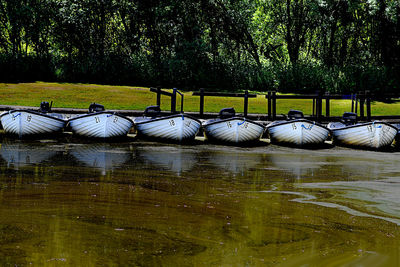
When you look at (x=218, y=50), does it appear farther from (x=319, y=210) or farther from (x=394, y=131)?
(x=319, y=210)

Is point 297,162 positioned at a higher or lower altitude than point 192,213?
higher

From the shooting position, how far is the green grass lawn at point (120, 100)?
27375 millimetres

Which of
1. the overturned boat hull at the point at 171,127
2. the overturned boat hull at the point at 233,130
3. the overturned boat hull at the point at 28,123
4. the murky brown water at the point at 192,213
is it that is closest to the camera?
the murky brown water at the point at 192,213

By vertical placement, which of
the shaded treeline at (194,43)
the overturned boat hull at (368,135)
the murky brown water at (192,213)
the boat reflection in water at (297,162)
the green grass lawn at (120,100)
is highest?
the shaded treeline at (194,43)

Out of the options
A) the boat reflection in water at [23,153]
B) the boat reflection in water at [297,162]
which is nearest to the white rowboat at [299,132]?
the boat reflection in water at [297,162]

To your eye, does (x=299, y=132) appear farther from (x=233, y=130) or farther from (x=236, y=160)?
(x=236, y=160)

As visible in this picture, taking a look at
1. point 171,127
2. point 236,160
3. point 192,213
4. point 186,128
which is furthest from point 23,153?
point 192,213

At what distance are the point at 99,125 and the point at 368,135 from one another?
9.93 m

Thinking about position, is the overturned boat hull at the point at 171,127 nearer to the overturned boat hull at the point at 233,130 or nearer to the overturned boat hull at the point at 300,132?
the overturned boat hull at the point at 233,130

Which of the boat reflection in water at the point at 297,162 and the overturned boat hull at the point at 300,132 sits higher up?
the overturned boat hull at the point at 300,132

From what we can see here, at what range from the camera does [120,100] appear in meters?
29.2

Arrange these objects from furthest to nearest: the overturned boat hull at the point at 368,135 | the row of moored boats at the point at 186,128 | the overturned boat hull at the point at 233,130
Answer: the overturned boat hull at the point at 368,135 < the overturned boat hull at the point at 233,130 < the row of moored boats at the point at 186,128

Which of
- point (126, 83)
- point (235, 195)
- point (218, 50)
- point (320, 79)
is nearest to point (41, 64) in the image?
point (126, 83)

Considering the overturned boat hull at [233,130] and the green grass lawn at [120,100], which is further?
the green grass lawn at [120,100]
